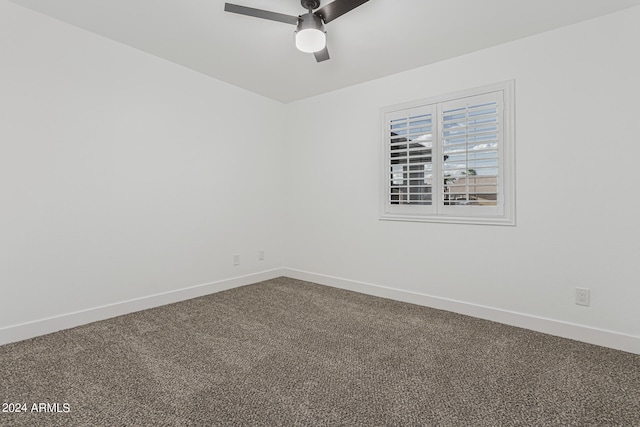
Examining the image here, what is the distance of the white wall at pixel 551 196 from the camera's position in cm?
216

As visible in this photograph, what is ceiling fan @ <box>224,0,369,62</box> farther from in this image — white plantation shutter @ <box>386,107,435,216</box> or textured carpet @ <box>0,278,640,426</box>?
textured carpet @ <box>0,278,640,426</box>

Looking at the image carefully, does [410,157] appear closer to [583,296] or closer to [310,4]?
[310,4]

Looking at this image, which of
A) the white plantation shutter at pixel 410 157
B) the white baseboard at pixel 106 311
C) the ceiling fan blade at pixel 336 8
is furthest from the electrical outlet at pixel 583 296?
the white baseboard at pixel 106 311

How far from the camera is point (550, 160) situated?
7.95ft

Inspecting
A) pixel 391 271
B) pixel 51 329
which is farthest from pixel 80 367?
pixel 391 271

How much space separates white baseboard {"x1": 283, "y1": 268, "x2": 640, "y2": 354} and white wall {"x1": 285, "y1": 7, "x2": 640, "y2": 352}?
0.03 m

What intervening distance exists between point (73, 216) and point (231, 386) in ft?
6.30

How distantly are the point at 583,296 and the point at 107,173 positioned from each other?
3.93 metres

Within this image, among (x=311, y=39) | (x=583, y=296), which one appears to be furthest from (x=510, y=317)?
(x=311, y=39)

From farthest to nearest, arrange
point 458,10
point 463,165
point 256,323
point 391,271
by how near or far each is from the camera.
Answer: point 391,271 < point 463,165 < point 256,323 < point 458,10

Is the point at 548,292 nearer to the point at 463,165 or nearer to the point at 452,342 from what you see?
the point at 452,342

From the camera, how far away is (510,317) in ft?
8.50

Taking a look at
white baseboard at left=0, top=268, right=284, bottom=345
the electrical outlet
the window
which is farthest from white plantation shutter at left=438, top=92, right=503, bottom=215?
white baseboard at left=0, top=268, right=284, bottom=345

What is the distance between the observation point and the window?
2625 millimetres
